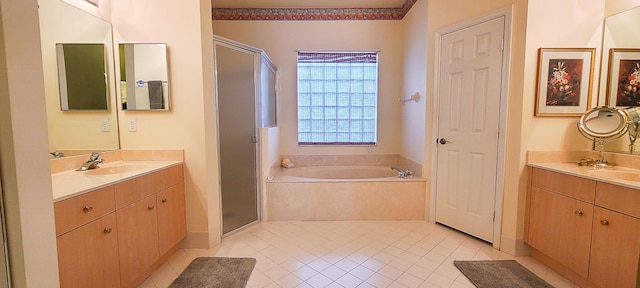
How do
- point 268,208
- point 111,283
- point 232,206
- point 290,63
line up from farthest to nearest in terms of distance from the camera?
point 290,63 → point 268,208 → point 232,206 → point 111,283

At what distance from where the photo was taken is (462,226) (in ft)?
8.25

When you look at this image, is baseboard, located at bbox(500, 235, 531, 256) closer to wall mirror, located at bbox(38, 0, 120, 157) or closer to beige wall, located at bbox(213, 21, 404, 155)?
beige wall, located at bbox(213, 21, 404, 155)

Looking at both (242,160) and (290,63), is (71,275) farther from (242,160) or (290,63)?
(290,63)

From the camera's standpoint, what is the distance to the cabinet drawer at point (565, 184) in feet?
5.36

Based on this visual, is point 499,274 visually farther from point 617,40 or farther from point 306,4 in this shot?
point 306,4

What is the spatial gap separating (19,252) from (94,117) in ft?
4.94

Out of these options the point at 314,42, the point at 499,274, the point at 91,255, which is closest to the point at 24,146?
the point at 91,255

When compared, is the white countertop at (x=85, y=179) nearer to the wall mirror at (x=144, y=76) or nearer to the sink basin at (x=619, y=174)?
the wall mirror at (x=144, y=76)

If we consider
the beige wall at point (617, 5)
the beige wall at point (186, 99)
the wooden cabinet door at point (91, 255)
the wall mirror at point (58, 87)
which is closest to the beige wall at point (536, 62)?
the beige wall at point (617, 5)

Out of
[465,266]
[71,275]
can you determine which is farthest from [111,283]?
[465,266]

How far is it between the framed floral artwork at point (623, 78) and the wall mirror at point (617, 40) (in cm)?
3

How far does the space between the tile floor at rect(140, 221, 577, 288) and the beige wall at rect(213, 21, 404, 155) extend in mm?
1644

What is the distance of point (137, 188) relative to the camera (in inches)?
65.1

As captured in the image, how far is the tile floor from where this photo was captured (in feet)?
5.93
